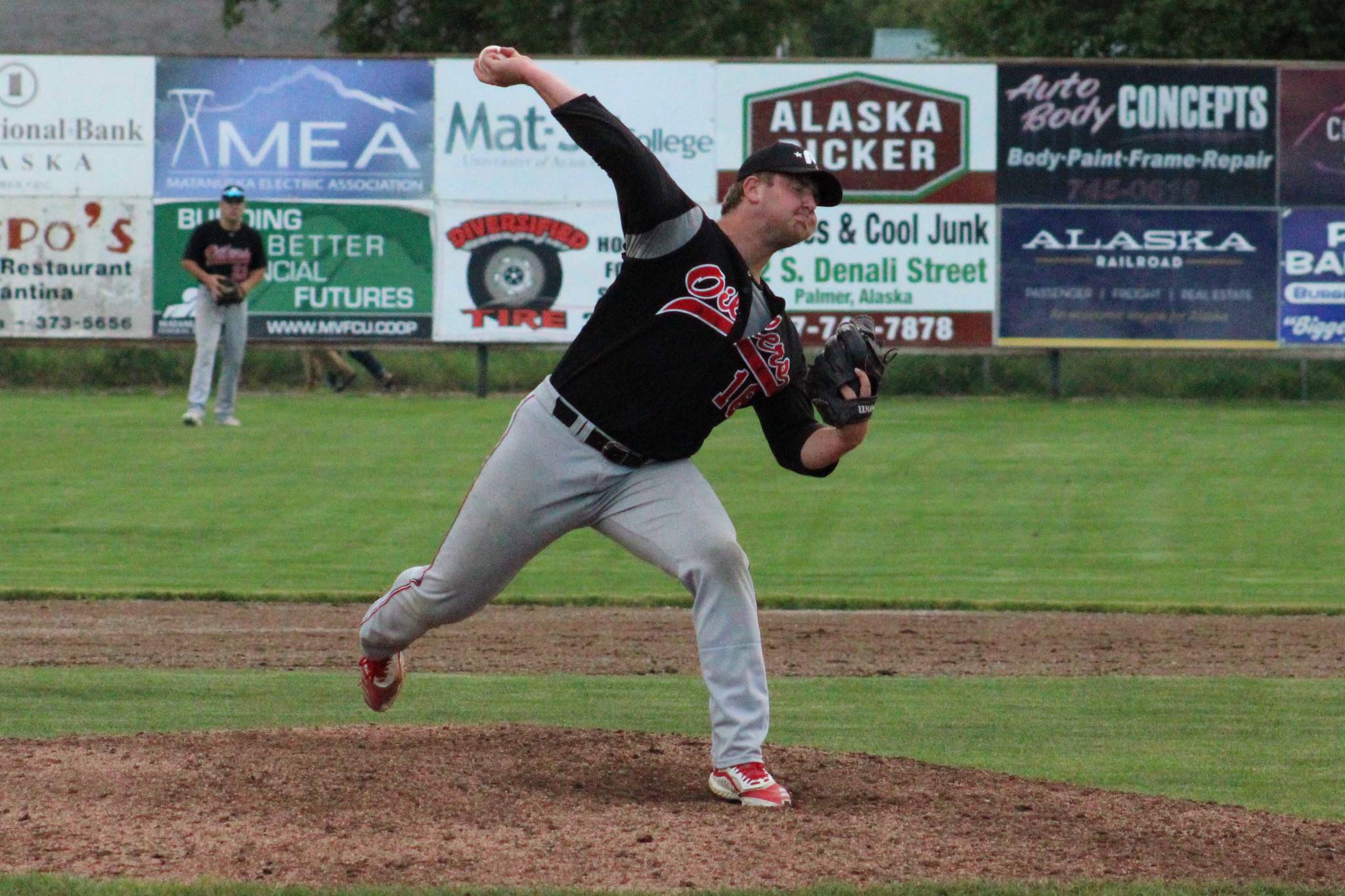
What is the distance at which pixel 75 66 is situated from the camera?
23.1m

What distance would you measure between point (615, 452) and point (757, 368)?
515 millimetres

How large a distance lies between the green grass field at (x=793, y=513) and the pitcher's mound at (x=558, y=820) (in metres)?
4.79

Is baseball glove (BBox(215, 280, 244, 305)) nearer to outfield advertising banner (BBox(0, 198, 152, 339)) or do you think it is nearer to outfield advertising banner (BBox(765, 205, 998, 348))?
outfield advertising banner (BBox(0, 198, 152, 339))

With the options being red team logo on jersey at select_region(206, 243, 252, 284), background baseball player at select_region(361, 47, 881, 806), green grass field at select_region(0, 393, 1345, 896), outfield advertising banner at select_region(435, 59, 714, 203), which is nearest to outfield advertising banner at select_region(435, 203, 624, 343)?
outfield advertising banner at select_region(435, 59, 714, 203)

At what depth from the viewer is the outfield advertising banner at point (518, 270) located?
906 inches

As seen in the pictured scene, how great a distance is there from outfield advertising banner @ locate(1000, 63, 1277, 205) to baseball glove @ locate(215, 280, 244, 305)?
9.58 m

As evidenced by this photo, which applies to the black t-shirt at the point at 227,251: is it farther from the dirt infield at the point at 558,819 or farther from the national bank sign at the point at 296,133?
the dirt infield at the point at 558,819

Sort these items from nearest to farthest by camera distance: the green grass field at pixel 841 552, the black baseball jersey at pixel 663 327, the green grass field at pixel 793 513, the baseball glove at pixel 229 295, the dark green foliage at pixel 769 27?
the black baseball jersey at pixel 663 327
the green grass field at pixel 841 552
the green grass field at pixel 793 513
the baseball glove at pixel 229 295
the dark green foliage at pixel 769 27

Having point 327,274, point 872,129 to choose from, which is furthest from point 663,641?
point 872,129

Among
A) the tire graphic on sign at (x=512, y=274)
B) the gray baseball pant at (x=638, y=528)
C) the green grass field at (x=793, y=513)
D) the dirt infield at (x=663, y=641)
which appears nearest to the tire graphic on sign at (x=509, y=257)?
the tire graphic on sign at (x=512, y=274)

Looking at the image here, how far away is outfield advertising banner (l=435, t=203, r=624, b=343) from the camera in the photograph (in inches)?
906

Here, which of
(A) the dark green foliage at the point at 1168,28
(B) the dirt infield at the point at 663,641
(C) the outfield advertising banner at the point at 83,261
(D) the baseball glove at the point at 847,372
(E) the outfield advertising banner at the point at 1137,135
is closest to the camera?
(D) the baseball glove at the point at 847,372

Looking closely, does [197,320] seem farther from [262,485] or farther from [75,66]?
[75,66]

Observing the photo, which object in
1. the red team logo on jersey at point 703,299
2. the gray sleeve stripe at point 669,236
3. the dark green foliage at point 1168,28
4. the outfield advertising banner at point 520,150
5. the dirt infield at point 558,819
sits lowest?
the dirt infield at point 558,819
